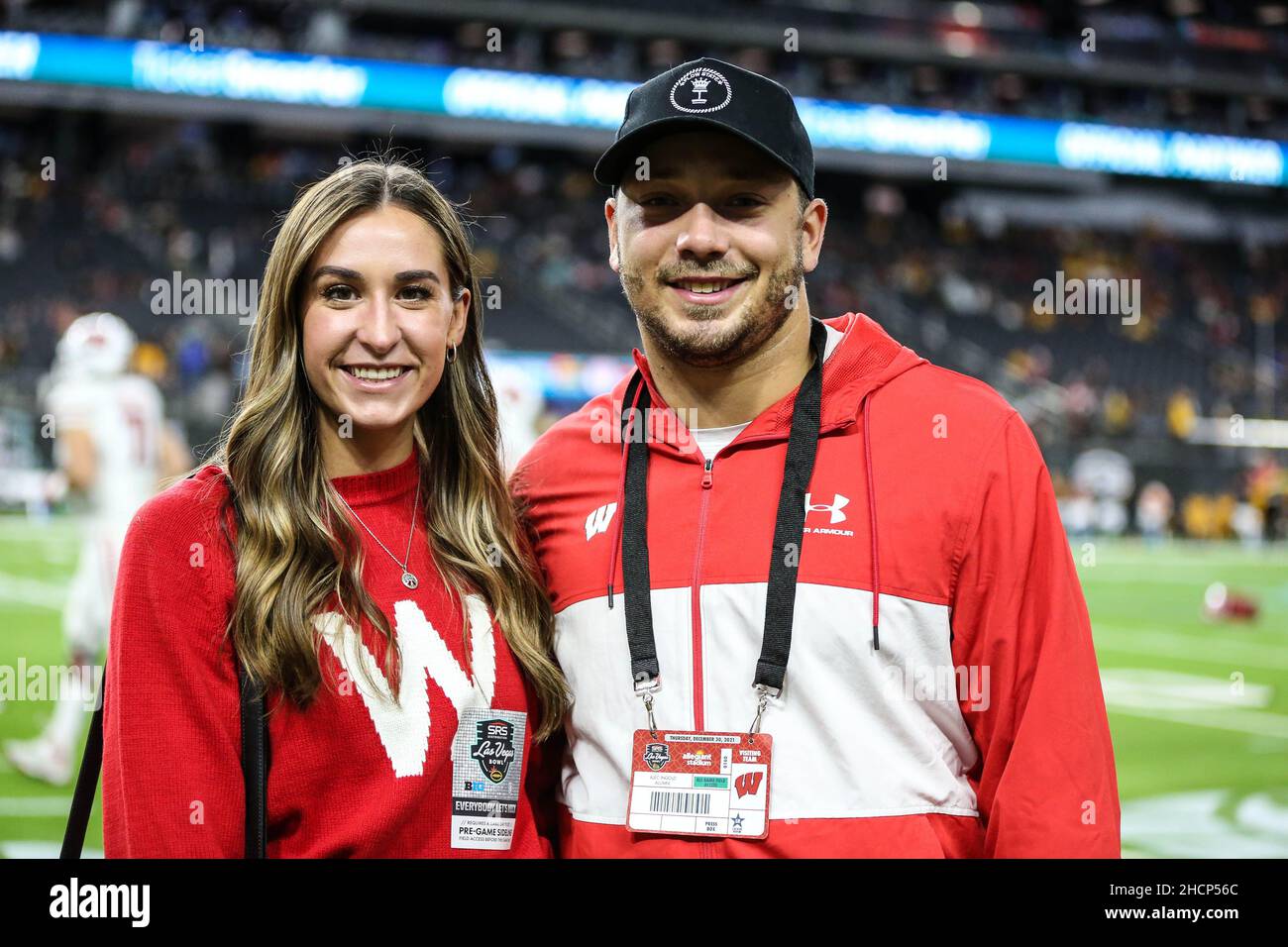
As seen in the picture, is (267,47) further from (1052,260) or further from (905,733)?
(905,733)

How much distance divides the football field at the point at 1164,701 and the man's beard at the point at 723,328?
5.41ft

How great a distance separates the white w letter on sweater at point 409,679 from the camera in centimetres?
216

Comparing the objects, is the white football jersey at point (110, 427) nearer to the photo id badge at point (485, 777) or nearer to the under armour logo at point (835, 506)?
the photo id badge at point (485, 777)

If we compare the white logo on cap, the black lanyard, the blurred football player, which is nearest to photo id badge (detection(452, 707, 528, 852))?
the black lanyard

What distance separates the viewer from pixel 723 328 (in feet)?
7.73

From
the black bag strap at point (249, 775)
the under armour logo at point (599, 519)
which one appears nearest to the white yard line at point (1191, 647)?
the under armour logo at point (599, 519)

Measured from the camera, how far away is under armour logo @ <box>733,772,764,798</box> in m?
2.18

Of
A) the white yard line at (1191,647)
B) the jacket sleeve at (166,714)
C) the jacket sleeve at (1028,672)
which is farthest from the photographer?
the white yard line at (1191,647)

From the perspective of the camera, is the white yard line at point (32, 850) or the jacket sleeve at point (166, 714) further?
the white yard line at point (32, 850)

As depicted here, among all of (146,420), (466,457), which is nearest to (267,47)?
(146,420)

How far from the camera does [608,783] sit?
91.0 inches

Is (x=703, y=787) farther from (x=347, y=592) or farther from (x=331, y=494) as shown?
(x=331, y=494)
